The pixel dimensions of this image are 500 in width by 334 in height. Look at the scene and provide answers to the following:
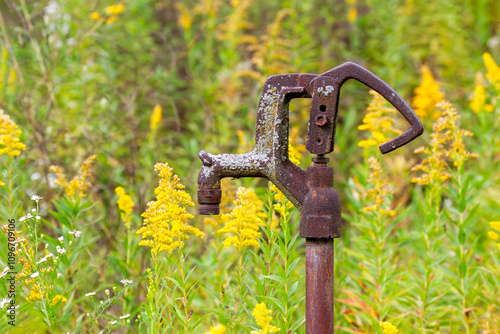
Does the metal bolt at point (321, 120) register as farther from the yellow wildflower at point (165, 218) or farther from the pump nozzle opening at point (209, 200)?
the yellow wildflower at point (165, 218)

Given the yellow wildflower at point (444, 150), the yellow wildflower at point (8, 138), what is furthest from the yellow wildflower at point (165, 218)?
the yellow wildflower at point (444, 150)

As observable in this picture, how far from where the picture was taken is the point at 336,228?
1521 mm

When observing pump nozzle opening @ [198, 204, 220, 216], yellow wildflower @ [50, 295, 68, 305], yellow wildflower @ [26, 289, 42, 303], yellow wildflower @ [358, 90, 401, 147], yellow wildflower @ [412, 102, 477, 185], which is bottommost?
yellow wildflower @ [50, 295, 68, 305]

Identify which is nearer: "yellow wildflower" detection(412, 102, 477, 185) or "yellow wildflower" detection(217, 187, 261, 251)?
"yellow wildflower" detection(217, 187, 261, 251)

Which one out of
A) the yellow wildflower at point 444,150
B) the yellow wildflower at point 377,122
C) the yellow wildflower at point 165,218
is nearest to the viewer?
the yellow wildflower at point 165,218

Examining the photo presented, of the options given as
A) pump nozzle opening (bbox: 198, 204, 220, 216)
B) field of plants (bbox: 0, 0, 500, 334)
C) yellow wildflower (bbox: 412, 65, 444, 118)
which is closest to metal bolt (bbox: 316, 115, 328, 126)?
field of plants (bbox: 0, 0, 500, 334)

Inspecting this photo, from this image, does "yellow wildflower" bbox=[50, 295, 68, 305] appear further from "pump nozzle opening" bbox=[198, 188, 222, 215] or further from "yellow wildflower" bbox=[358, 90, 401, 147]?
"yellow wildflower" bbox=[358, 90, 401, 147]

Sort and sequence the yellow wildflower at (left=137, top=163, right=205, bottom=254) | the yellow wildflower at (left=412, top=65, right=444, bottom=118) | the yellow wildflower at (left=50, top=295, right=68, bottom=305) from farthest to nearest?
the yellow wildflower at (left=412, top=65, right=444, bottom=118)
the yellow wildflower at (left=50, top=295, right=68, bottom=305)
the yellow wildflower at (left=137, top=163, right=205, bottom=254)

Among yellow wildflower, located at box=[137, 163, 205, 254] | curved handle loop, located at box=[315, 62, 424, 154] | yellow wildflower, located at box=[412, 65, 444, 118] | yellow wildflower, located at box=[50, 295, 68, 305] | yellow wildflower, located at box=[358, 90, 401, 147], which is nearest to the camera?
curved handle loop, located at box=[315, 62, 424, 154]

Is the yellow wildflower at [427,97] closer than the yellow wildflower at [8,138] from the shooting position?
No

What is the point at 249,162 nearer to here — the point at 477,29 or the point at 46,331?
the point at 46,331

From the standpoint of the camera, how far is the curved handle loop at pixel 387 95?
1.47 meters

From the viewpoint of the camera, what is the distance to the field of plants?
69.7 inches

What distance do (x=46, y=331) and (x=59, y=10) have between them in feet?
8.65
